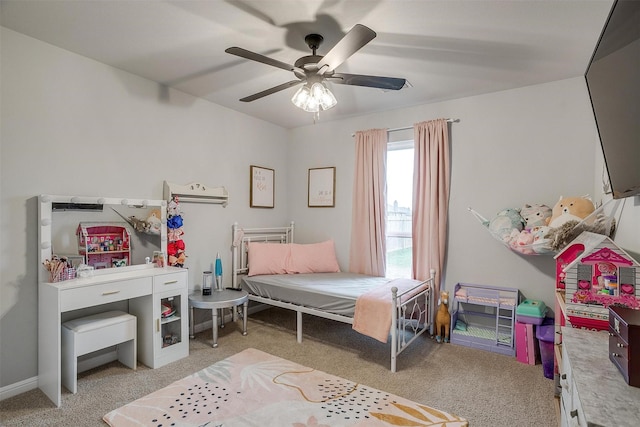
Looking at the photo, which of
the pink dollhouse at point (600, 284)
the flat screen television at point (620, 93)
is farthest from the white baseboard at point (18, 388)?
the flat screen television at point (620, 93)

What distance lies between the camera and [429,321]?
3.37m

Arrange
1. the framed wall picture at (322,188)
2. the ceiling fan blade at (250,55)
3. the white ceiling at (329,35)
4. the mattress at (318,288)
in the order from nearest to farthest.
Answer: the ceiling fan blade at (250,55)
the white ceiling at (329,35)
the mattress at (318,288)
the framed wall picture at (322,188)

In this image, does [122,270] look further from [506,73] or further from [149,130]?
[506,73]

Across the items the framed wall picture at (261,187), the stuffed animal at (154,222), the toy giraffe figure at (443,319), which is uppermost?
the framed wall picture at (261,187)

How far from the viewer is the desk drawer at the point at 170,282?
2732 mm

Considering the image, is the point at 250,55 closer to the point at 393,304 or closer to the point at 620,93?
the point at 620,93

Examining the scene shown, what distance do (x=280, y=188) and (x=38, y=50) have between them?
2.87 metres

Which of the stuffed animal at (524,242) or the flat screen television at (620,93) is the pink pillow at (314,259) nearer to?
the stuffed animal at (524,242)

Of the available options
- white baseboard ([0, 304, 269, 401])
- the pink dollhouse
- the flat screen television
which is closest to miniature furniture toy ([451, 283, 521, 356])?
the pink dollhouse

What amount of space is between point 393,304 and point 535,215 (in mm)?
1520

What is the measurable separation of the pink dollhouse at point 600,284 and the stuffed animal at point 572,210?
76cm

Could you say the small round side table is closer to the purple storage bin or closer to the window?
the window

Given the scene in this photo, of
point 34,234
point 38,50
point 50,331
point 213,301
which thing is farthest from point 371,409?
point 38,50

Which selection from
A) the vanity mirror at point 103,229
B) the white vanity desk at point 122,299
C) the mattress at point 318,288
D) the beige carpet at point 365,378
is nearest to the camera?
the beige carpet at point 365,378
